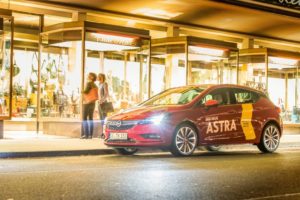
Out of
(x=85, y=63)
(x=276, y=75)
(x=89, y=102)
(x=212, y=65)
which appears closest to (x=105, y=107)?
(x=89, y=102)

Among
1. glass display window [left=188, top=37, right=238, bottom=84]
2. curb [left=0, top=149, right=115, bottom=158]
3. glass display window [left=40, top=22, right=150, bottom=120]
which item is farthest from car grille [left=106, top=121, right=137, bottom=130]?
glass display window [left=188, top=37, right=238, bottom=84]

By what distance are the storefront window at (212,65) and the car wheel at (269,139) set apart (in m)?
7.09

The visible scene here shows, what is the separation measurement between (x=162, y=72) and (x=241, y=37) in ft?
15.6

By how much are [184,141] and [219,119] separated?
1.15 metres

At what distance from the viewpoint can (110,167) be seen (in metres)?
10.7

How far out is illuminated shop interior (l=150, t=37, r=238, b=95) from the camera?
21281 mm

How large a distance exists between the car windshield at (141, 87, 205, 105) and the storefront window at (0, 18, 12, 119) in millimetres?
4731

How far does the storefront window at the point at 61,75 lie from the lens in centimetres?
1862

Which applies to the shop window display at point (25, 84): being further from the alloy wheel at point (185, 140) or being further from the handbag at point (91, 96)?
the alloy wheel at point (185, 140)

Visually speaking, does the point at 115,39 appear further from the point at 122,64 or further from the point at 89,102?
the point at 89,102

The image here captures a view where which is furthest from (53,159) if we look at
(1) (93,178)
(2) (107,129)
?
(1) (93,178)

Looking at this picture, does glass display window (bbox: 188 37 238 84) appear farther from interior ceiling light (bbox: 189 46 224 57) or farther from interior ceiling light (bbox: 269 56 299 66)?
interior ceiling light (bbox: 269 56 299 66)

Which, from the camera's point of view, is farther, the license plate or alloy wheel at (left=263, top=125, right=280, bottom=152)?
alloy wheel at (left=263, top=125, right=280, bottom=152)

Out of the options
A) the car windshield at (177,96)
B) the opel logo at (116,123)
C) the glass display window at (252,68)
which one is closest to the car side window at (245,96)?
the car windshield at (177,96)
